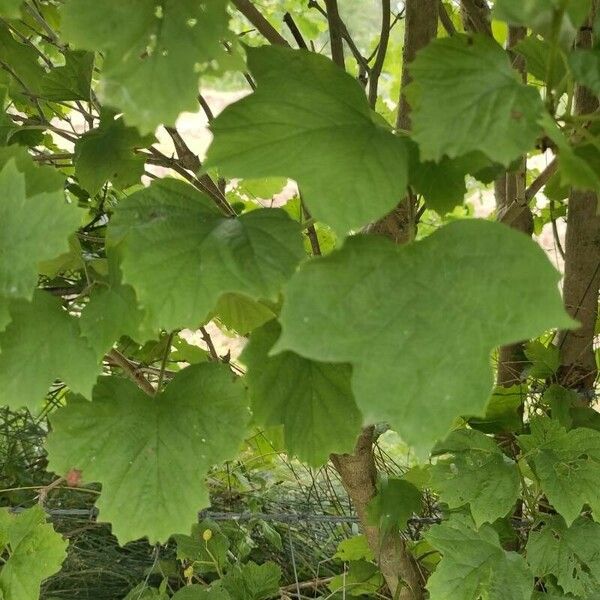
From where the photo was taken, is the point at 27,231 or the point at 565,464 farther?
the point at 565,464

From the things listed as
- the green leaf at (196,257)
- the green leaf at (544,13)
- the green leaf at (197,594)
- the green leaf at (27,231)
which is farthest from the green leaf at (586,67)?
the green leaf at (197,594)

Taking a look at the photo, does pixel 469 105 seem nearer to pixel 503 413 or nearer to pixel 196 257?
pixel 196 257

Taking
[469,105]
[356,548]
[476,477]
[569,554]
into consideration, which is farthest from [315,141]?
[356,548]

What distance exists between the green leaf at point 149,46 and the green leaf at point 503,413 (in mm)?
515

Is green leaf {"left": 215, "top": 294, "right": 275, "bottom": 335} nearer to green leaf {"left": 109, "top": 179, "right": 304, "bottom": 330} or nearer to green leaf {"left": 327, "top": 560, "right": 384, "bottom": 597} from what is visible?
green leaf {"left": 109, "top": 179, "right": 304, "bottom": 330}

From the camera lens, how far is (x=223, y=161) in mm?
388

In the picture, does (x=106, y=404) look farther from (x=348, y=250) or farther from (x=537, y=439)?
(x=537, y=439)

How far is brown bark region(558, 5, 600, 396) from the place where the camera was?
81cm

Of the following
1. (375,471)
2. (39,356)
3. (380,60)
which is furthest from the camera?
(375,471)

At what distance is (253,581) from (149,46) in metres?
0.67

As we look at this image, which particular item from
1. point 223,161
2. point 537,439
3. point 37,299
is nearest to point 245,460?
point 537,439

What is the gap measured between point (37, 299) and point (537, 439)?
1.50 feet

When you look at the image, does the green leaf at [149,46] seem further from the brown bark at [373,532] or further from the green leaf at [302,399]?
the brown bark at [373,532]

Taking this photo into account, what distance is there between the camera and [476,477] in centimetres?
68
